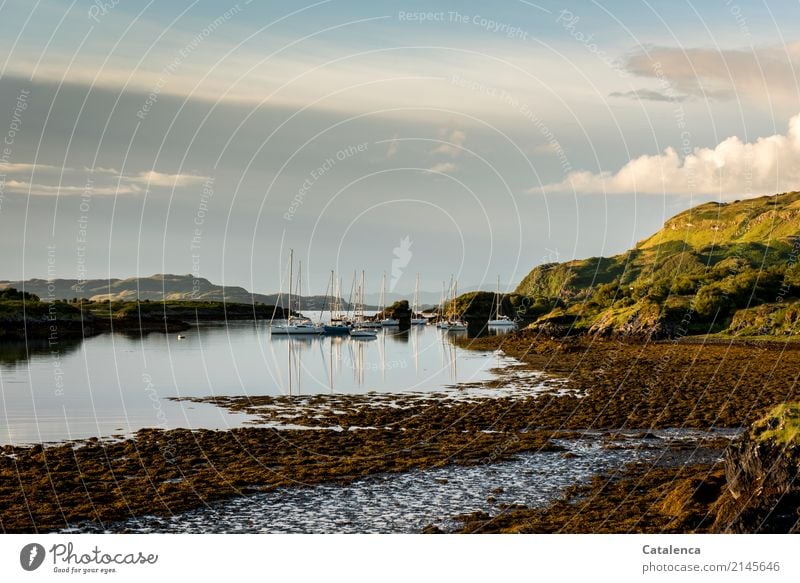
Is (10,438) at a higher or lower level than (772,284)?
lower

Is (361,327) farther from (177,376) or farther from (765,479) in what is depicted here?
(765,479)

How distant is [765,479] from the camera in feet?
76.0

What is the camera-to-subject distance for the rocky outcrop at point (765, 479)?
22.2 m

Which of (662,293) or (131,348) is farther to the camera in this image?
(662,293)

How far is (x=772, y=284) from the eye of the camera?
135625mm

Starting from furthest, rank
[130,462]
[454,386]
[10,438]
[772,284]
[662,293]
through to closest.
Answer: [662,293], [772,284], [454,386], [10,438], [130,462]

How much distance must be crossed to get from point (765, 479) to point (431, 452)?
18.6 meters

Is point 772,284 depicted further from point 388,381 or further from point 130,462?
point 130,462

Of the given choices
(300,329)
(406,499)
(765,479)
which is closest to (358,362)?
(300,329)

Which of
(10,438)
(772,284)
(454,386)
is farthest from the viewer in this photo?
(772,284)

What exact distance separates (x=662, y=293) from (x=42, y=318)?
119230 mm

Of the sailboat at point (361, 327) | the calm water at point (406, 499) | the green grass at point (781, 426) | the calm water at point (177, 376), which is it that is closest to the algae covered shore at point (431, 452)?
the calm water at point (406, 499)

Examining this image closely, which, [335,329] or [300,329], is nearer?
[300,329]
